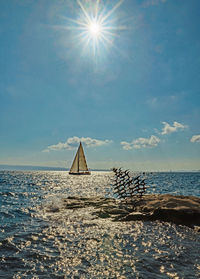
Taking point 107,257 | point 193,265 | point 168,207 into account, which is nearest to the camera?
point 193,265

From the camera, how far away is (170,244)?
9.81 m

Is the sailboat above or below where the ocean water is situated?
above

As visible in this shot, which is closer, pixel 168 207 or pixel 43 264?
pixel 43 264

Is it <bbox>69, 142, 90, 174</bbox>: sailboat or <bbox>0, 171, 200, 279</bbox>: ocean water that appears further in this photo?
<bbox>69, 142, 90, 174</bbox>: sailboat

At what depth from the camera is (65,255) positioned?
8.47m

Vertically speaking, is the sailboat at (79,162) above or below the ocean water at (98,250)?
above

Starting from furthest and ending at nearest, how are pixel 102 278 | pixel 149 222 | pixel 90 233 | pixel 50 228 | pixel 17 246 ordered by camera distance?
pixel 149 222, pixel 50 228, pixel 90 233, pixel 17 246, pixel 102 278

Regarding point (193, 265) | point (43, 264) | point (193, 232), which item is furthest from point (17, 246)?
point (193, 232)

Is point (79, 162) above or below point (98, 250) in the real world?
above

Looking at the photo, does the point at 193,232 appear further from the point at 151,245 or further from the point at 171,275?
the point at 171,275

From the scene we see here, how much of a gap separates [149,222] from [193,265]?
6.68 meters

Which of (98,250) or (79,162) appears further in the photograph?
(79,162)

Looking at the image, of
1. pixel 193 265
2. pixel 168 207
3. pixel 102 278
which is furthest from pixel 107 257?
pixel 168 207

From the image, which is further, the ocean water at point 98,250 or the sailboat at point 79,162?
the sailboat at point 79,162
